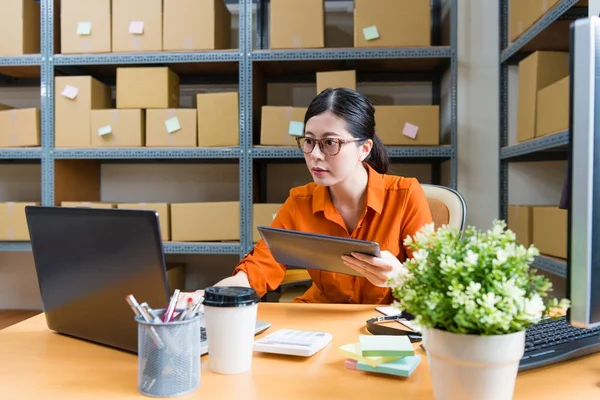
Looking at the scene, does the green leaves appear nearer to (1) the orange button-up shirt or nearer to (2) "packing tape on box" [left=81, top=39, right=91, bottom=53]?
(1) the orange button-up shirt

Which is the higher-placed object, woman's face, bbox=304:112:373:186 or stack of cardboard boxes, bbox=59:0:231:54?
stack of cardboard boxes, bbox=59:0:231:54

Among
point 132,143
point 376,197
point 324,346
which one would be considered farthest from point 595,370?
point 132,143

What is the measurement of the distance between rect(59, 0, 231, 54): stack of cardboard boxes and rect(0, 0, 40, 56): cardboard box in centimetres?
22

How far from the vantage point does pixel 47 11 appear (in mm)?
2322

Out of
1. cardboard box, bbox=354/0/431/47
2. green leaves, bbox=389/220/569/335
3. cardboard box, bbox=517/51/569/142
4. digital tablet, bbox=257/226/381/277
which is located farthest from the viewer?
cardboard box, bbox=354/0/431/47

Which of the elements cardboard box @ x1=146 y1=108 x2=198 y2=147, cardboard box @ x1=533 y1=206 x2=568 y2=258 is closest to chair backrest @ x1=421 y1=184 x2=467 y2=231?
cardboard box @ x1=533 y1=206 x2=568 y2=258

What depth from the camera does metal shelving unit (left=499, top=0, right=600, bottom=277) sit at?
5.28 ft

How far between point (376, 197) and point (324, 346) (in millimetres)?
657

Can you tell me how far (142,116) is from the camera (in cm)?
227

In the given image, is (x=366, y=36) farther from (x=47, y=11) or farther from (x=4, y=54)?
(x=4, y=54)

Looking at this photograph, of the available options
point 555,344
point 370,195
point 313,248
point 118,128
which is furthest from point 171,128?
point 555,344

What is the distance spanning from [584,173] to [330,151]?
2.93 feet

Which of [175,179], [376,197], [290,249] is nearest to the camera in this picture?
[290,249]

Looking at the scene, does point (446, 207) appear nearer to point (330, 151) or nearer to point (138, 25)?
point (330, 151)
